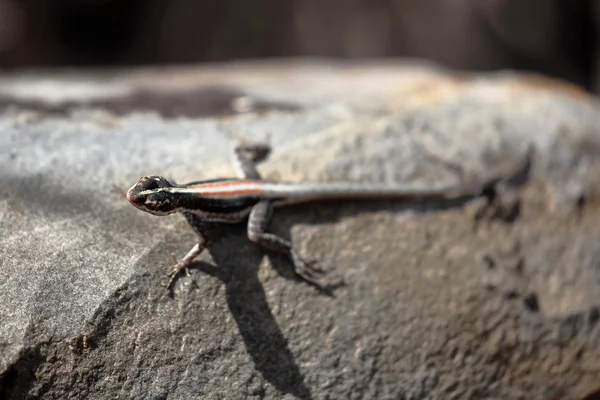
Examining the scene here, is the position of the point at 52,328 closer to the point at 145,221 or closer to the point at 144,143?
the point at 145,221

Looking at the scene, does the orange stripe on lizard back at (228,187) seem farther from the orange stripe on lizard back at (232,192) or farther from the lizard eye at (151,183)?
the lizard eye at (151,183)

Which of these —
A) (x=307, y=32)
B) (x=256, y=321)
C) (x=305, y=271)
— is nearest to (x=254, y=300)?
(x=256, y=321)

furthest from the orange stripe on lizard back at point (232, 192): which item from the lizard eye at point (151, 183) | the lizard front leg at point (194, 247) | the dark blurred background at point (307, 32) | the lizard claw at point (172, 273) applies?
the dark blurred background at point (307, 32)

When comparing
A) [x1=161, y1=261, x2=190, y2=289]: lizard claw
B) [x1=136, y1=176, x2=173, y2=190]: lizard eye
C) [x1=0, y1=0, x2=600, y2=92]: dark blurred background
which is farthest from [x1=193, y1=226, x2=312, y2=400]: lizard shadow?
[x1=0, y1=0, x2=600, y2=92]: dark blurred background

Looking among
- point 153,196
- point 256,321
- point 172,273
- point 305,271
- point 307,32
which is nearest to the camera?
point 153,196

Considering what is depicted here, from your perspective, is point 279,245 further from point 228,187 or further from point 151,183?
point 151,183
